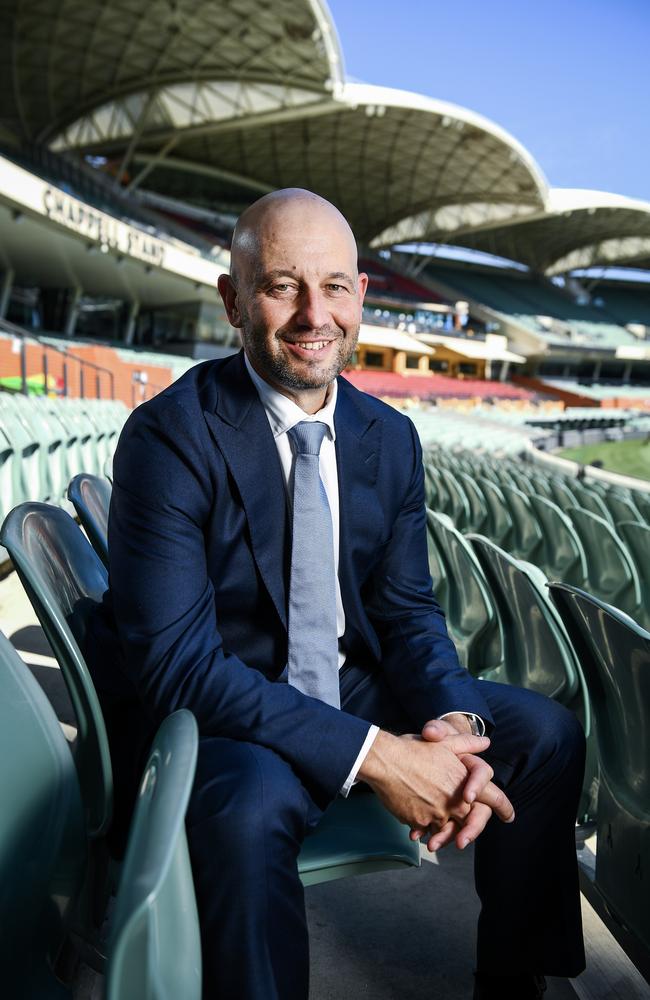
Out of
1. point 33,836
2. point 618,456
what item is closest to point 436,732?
point 33,836

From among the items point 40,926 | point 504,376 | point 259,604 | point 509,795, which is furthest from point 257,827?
point 504,376

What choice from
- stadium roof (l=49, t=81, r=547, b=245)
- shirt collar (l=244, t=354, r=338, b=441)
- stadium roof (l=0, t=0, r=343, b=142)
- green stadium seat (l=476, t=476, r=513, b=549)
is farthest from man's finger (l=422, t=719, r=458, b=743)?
stadium roof (l=49, t=81, r=547, b=245)

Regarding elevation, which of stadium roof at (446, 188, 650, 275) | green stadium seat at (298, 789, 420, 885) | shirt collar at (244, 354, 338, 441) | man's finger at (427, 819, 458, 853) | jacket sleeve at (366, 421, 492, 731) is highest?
stadium roof at (446, 188, 650, 275)

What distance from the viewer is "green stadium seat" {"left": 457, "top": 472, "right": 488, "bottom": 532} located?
5281 millimetres

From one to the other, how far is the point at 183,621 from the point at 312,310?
2.53 feet

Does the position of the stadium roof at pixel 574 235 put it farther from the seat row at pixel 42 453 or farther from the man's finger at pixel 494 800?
the man's finger at pixel 494 800

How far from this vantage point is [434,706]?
5.74 ft

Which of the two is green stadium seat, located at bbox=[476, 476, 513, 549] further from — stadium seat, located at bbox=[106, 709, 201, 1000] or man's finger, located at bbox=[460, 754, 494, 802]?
stadium seat, located at bbox=[106, 709, 201, 1000]

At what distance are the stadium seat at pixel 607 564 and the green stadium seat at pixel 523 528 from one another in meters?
0.37

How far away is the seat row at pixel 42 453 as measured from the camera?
4678 millimetres

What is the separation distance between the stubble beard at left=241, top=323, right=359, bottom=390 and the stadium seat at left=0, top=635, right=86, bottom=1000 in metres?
0.90

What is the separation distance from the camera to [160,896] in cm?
79

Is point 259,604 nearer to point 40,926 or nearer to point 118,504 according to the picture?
point 118,504

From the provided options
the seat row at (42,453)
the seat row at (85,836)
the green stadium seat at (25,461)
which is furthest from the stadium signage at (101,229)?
the seat row at (85,836)
